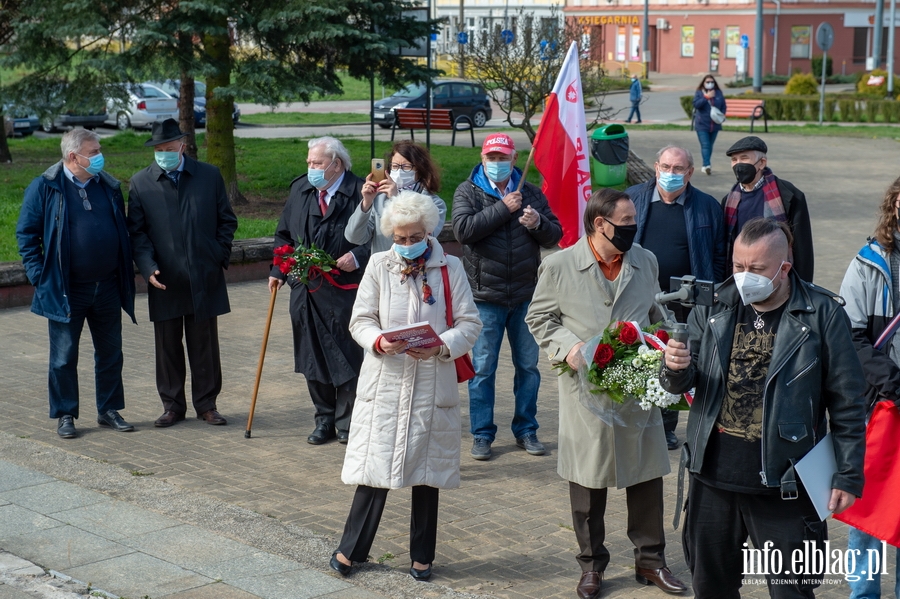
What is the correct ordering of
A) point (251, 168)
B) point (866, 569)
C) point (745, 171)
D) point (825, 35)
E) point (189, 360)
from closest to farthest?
point (866, 569) → point (745, 171) → point (189, 360) → point (251, 168) → point (825, 35)

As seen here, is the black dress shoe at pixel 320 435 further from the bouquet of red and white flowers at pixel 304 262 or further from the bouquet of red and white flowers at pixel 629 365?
the bouquet of red and white flowers at pixel 629 365

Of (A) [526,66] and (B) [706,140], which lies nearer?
(A) [526,66]

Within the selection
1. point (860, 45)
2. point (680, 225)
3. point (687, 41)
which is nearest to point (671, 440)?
point (680, 225)

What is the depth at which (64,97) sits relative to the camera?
51.1 ft

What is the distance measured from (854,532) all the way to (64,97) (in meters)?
13.4

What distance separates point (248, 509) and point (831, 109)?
34.7 meters

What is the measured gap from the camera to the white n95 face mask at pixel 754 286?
405cm

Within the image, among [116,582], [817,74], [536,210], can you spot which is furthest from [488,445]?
[817,74]

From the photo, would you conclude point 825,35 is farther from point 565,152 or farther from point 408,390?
point 408,390

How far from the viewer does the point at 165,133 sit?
25.7 feet

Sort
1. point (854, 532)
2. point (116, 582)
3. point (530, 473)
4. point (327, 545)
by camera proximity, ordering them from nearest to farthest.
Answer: point (854, 532) → point (116, 582) → point (327, 545) → point (530, 473)

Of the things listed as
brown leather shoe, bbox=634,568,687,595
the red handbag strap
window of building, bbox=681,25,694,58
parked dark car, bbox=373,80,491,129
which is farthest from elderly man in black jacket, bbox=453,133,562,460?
window of building, bbox=681,25,694,58

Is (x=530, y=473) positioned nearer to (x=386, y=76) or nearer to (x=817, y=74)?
(x=386, y=76)

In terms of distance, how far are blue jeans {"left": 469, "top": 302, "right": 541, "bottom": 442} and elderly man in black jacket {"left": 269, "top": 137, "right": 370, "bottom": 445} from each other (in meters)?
0.85
